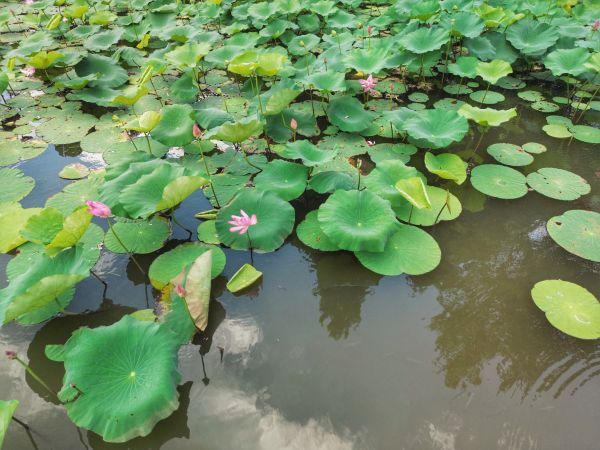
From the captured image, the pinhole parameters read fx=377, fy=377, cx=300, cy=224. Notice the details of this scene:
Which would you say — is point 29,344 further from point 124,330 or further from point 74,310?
point 124,330

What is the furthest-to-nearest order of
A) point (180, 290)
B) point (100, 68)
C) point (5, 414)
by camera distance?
1. point (100, 68)
2. point (180, 290)
3. point (5, 414)

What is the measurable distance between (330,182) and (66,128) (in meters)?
3.58

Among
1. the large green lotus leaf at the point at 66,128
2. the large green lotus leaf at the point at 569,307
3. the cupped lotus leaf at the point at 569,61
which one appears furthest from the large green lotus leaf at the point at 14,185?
the cupped lotus leaf at the point at 569,61

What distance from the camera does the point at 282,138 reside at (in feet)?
13.8

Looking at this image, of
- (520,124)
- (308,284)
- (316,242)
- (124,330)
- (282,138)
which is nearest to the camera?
(124,330)

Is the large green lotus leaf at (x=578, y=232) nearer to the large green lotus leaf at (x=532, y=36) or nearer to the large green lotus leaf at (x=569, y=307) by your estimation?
the large green lotus leaf at (x=569, y=307)

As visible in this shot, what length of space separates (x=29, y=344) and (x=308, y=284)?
6.21 feet

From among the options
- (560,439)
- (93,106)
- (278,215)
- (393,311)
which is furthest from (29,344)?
→ (93,106)

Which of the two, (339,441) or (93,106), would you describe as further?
(93,106)

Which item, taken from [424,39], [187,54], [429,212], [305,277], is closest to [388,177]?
[429,212]

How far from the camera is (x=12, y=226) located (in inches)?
121

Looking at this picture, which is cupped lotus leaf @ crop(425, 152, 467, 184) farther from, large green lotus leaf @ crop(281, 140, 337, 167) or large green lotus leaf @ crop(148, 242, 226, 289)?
large green lotus leaf @ crop(148, 242, 226, 289)

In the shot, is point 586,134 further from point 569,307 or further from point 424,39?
point 569,307

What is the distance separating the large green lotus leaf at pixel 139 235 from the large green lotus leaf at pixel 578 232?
10.4ft
